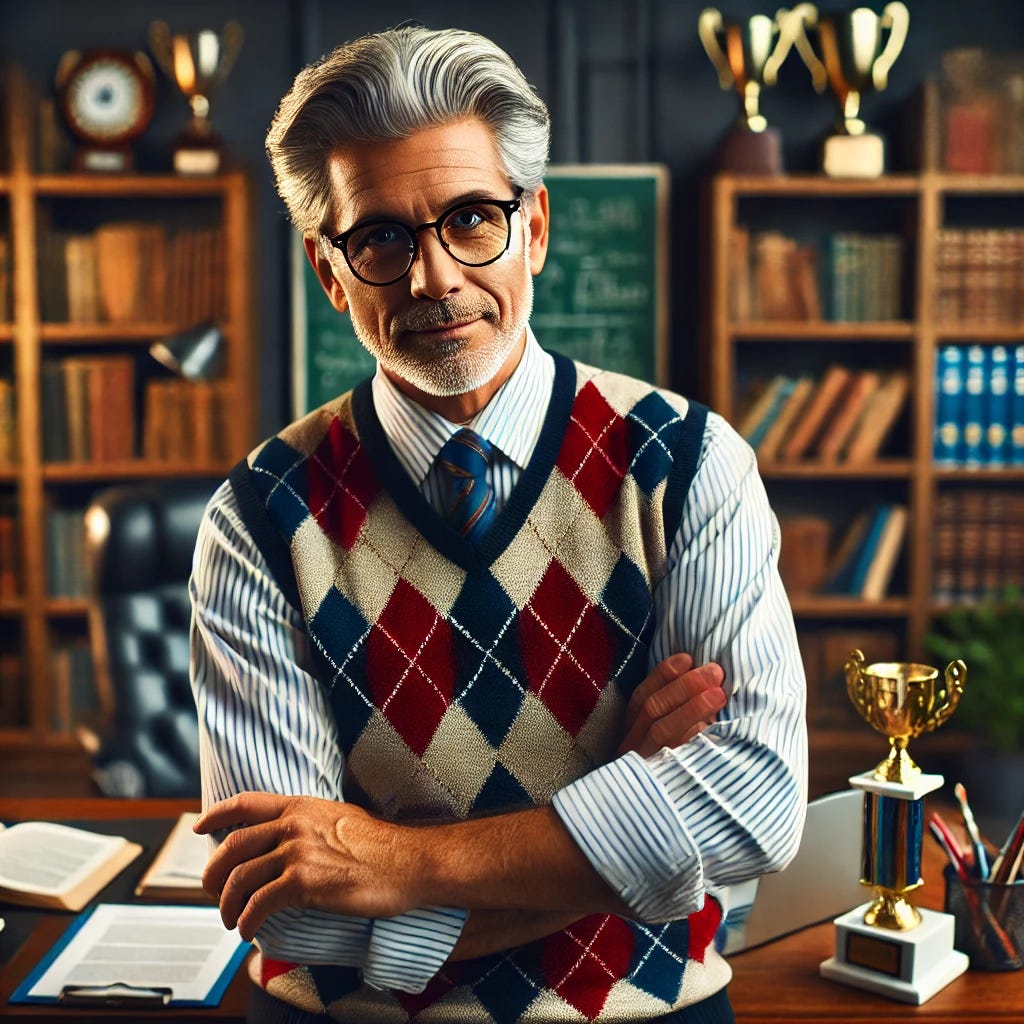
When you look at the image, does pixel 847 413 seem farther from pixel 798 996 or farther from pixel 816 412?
pixel 798 996

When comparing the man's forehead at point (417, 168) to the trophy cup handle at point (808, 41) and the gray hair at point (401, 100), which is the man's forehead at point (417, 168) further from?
the trophy cup handle at point (808, 41)

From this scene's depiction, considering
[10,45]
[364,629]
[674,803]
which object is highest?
[10,45]

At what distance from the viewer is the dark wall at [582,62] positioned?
13.4 feet

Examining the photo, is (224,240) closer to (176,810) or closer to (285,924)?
(176,810)

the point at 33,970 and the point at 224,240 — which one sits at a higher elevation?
the point at 224,240

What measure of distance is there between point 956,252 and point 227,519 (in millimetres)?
3114

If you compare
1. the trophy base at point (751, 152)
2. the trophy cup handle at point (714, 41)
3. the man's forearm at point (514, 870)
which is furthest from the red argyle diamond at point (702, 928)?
the trophy cup handle at point (714, 41)

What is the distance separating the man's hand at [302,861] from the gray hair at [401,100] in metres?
0.57

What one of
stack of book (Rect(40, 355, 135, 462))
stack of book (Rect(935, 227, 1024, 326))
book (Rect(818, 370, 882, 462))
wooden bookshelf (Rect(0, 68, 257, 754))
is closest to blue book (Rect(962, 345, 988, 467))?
stack of book (Rect(935, 227, 1024, 326))

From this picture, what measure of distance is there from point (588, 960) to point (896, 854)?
349 mm

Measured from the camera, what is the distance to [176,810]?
1869 mm

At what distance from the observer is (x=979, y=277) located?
3855 mm

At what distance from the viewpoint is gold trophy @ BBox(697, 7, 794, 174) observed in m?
3.81

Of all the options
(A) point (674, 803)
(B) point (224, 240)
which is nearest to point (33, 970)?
(A) point (674, 803)
